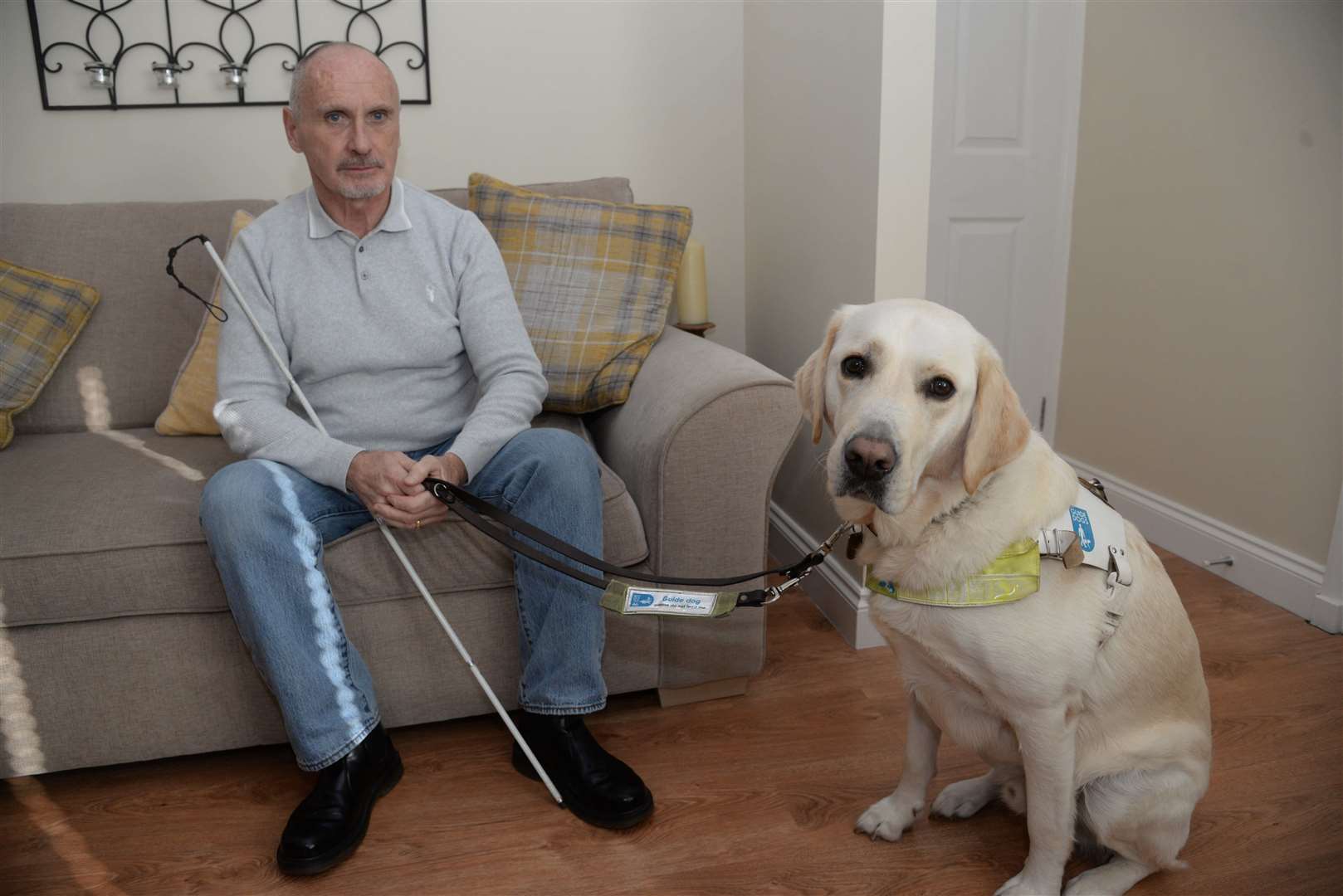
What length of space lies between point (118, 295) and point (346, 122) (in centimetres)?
92

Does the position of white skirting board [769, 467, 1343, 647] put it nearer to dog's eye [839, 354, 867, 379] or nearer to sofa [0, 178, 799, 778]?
sofa [0, 178, 799, 778]

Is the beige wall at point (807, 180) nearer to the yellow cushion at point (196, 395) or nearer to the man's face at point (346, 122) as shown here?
the man's face at point (346, 122)

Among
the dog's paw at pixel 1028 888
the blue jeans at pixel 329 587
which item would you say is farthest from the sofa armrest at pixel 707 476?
the dog's paw at pixel 1028 888

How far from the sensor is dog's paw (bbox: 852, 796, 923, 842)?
1507 millimetres

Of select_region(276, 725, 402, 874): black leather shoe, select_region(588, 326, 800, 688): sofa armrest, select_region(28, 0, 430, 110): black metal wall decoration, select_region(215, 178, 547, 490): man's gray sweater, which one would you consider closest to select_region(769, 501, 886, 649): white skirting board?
select_region(588, 326, 800, 688): sofa armrest

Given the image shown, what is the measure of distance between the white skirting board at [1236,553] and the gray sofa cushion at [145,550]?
1.63 m

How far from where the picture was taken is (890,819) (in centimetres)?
151

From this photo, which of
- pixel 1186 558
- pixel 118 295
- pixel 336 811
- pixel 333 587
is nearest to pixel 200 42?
pixel 118 295

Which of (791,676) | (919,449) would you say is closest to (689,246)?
(791,676)

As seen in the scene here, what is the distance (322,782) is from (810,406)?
1.01 metres

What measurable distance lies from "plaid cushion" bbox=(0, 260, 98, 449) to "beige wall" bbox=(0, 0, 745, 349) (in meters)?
0.53

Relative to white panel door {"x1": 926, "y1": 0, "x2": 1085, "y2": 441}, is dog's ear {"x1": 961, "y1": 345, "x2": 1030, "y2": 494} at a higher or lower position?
lower

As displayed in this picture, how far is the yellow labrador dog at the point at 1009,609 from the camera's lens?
3.86 ft

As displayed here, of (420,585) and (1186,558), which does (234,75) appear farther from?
(1186,558)
